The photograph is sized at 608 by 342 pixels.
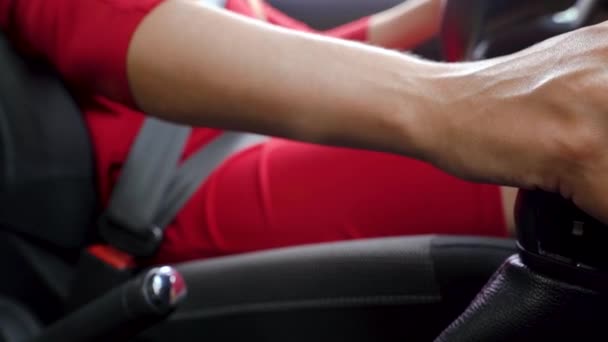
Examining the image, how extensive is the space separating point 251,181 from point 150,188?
0.31 ft

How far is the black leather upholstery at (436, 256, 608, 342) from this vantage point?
34 centimetres

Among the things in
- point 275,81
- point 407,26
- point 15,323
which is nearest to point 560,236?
point 275,81

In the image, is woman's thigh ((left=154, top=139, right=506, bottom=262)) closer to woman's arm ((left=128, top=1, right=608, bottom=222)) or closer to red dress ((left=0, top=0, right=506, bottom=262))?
red dress ((left=0, top=0, right=506, bottom=262))

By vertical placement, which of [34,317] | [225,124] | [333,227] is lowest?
[34,317]

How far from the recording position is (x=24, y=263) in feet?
2.26

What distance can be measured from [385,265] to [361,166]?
0.14 metres

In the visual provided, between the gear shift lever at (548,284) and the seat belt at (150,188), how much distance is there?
1.24 ft

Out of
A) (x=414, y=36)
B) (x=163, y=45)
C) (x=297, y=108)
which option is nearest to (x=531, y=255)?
(x=297, y=108)

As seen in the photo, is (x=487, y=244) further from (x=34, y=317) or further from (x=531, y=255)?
(x=34, y=317)

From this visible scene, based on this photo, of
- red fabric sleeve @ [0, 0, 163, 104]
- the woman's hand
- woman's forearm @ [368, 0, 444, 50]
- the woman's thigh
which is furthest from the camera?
woman's forearm @ [368, 0, 444, 50]

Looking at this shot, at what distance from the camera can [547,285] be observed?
34 centimetres

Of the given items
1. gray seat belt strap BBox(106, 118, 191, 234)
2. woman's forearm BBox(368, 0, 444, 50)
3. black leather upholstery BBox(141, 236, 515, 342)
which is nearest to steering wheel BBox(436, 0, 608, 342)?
black leather upholstery BBox(141, 236, 515, 342)

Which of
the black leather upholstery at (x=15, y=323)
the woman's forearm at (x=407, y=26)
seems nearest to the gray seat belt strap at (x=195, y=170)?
the black leather upholstery at (x=15, y=323)

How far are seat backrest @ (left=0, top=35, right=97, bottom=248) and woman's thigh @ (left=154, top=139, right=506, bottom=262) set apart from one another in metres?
0.10
